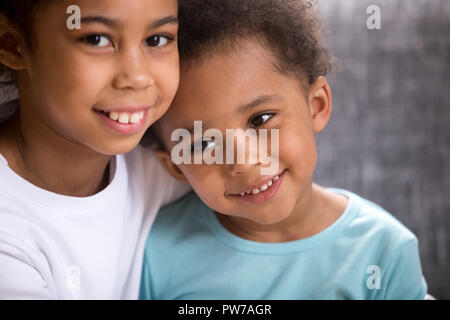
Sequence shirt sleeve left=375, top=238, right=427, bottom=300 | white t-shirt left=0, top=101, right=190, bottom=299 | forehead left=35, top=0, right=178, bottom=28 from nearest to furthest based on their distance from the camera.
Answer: forehead left=35, top=0, right=178, bottom=28 → white t-shirt left=0, top=101, right=190, bottom=299 → shirt sleeve left=375, top=238, right=427, bottom=300

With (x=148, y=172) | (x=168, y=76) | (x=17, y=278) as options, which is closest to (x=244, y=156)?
(x=168, y=76)

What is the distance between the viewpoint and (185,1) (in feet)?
3.03

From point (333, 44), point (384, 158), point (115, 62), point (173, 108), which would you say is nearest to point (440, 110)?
point (384, 158)

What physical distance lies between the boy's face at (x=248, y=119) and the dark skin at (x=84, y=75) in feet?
0.19

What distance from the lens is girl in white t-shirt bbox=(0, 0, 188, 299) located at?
2.59ft

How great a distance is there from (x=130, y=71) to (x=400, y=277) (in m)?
0.58

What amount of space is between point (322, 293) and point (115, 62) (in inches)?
21.1

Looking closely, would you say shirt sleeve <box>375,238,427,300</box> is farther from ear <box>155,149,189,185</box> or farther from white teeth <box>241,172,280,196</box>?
ear <box>155,149,189,185</box>

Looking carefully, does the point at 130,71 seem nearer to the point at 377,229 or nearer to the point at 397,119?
the point at 377,229

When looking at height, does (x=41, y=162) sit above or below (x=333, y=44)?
below

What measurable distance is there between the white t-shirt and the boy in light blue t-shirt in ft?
0.16

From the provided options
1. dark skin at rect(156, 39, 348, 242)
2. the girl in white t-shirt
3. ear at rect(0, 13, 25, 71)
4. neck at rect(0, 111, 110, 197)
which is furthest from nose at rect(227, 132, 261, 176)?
ear at rect(0, 13, 25, 71)

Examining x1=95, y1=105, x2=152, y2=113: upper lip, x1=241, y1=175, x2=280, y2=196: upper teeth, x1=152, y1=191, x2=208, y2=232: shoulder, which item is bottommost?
x1=152, y1=191, x2=208, y2=232: shoulder
